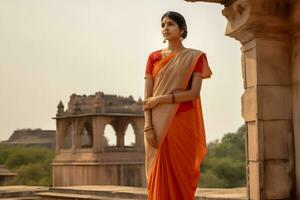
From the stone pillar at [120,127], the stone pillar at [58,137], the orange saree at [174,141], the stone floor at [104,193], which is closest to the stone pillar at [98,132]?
the stone pillar at [120,127]

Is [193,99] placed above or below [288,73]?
below

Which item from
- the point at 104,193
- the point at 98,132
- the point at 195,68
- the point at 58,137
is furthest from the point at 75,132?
the point at 195,68

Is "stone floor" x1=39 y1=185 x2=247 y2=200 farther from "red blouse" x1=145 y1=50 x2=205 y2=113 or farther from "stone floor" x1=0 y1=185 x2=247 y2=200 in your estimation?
"red blouse" x1=145 y1=50 x2=205 y2=113

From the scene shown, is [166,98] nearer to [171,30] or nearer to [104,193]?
[171,30]

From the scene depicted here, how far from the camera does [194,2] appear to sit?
167 inches

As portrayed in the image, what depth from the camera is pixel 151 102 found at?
3.35 metres

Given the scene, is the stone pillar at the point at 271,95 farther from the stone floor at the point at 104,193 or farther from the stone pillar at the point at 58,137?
the stone pillar at the point at 58,137

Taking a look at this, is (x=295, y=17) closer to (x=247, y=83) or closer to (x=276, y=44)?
(x=276, y=44)

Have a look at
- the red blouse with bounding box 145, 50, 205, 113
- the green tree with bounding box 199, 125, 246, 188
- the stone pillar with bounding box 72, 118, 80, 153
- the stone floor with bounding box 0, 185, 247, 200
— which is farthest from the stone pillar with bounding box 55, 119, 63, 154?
the red blouse with bounding box 145, 50, 205, 113

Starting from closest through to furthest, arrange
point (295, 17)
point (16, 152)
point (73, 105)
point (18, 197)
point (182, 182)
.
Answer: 1. point (182, 182)
2. point (295, 17)
3. point (18, 197)
4. point (73, 105)
5. point (16, 152)

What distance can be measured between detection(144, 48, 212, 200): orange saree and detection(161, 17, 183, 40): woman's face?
134mm

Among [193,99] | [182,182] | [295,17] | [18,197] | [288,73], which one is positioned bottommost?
[18,197]

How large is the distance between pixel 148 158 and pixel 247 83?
131 cm

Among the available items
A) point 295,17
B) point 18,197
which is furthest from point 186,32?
point 18,197
